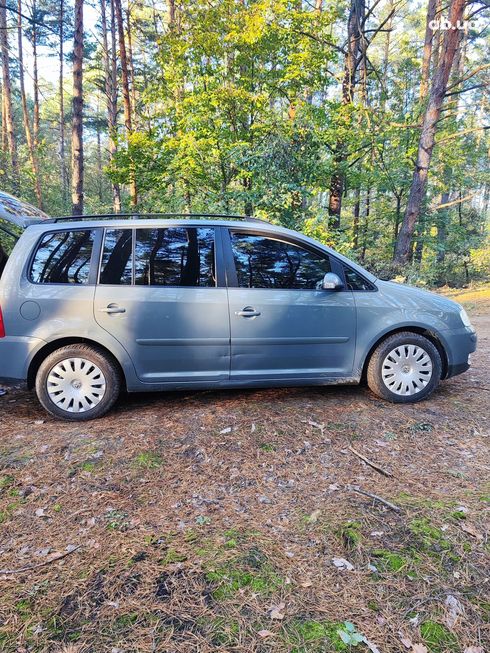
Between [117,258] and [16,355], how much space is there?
4.01ft

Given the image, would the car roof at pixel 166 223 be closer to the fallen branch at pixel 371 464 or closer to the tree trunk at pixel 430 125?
the fallen branch at pixel 371 464

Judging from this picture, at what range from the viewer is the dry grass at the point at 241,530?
161 centimetres

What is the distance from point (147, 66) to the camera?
70.3 ft

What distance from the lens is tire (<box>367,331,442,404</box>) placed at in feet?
12.5

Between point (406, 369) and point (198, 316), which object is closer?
point (198, 316)

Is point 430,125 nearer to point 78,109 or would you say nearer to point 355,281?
point 78,109

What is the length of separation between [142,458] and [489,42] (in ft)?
106

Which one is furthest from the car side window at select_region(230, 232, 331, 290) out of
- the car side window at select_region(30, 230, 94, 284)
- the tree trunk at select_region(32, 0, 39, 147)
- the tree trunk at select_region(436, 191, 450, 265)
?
the tree trunk at select_region(32, 0, 39, 147)

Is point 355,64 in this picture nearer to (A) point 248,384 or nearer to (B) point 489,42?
(A) point 248,384

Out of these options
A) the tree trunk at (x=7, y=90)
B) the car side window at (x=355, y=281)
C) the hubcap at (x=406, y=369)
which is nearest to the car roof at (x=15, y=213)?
the car side window at (x=355, y=281)

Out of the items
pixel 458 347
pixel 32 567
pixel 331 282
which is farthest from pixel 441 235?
pixel 32 567

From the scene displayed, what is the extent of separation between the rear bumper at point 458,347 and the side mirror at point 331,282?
122cm

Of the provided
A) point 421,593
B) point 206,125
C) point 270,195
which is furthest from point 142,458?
point 206,125

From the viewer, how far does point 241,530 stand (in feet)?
7.08
